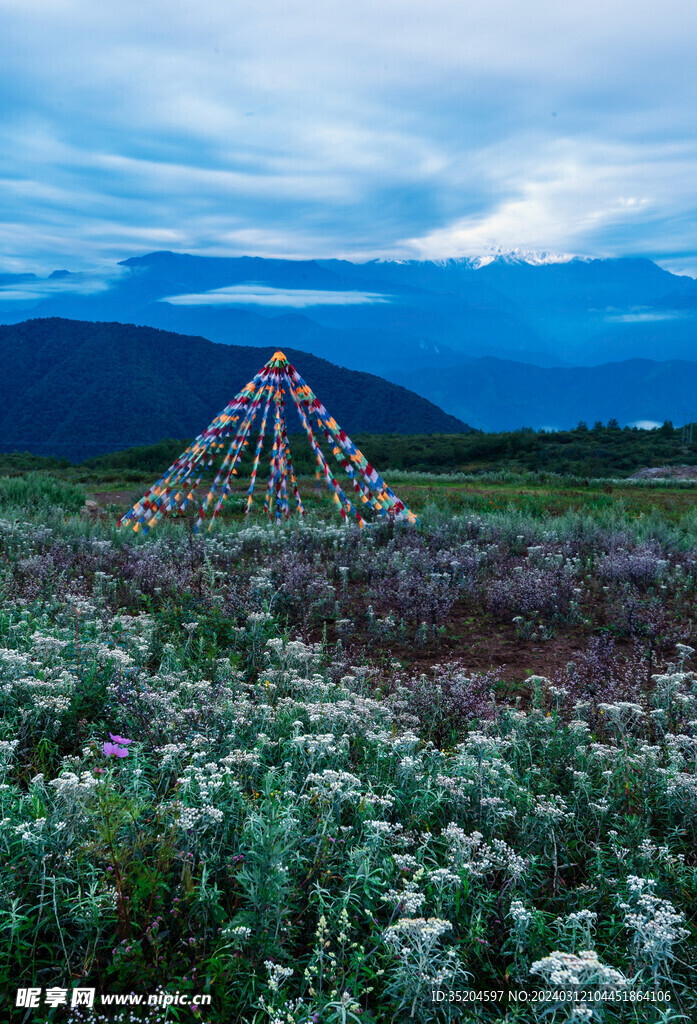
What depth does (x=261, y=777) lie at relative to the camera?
4.14 metres

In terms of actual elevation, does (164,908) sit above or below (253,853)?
below

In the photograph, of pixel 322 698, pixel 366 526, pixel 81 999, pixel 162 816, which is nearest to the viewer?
pixel 81 999

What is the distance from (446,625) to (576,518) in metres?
5.88

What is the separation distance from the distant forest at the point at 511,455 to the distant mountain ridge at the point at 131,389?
72981 millimetres

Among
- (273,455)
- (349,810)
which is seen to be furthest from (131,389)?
(349,810)

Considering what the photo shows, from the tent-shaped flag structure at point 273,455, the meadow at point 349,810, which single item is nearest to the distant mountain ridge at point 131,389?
the tent-shaped flag structure at point 273,455

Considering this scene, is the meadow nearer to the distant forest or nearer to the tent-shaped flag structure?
the tent-shaped flag structure

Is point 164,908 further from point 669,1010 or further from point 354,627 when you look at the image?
point 354,627

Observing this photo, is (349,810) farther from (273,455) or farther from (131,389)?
(131,389)

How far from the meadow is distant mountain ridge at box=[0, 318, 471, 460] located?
112802 mm

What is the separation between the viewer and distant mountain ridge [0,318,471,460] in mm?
126812

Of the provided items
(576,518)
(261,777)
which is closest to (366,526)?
(576,518)

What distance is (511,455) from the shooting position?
41094 millimetres

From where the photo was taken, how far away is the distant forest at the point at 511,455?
117ft
